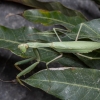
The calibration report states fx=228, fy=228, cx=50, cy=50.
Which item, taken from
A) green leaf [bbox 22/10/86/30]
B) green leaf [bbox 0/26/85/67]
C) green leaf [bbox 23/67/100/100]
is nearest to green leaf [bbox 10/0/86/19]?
green leaf [bbox 22/10/86/30]

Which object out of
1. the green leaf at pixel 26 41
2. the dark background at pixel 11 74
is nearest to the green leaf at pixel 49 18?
the green leaf at pixel 26 41

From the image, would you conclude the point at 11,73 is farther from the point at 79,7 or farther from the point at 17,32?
the point at 79,7

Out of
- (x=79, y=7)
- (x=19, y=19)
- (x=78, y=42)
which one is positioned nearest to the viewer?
(x=78, y=42)

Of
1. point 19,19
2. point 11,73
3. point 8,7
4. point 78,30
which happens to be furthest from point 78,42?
point 8,7

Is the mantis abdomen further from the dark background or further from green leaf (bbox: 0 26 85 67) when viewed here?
the dark background

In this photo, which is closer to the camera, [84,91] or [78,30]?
[84,91]

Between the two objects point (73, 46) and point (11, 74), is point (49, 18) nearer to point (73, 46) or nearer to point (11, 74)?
point (73, 46)

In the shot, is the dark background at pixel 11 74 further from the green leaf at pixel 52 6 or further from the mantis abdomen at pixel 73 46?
the mantis abdomen at pixel 73 46
